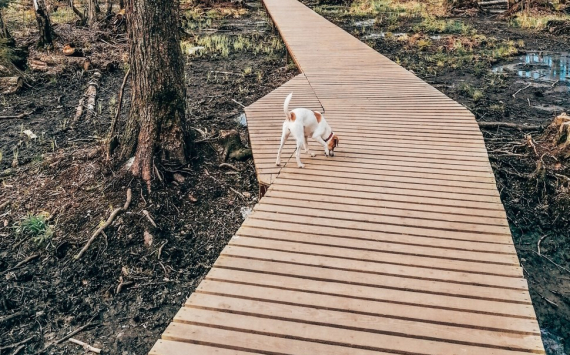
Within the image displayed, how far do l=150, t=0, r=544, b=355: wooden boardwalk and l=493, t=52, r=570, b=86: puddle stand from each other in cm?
671

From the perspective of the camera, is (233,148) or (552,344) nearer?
(552,344)

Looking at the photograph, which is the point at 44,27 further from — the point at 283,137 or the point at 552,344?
the point at 552,344

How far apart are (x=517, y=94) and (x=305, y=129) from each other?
7154mm

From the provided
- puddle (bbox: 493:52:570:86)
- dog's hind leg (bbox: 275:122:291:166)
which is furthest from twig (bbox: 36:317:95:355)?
puddle (bbox: 493:52:570:86)

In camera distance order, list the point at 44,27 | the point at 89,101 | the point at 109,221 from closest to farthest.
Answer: the point at 109,221, the point at 89,101, the point at 44,27

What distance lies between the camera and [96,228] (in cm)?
529

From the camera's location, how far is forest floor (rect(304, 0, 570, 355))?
5.06 m

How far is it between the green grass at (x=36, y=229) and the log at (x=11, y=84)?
241 inches

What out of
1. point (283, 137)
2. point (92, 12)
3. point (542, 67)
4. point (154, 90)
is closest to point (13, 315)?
point (154, 90)

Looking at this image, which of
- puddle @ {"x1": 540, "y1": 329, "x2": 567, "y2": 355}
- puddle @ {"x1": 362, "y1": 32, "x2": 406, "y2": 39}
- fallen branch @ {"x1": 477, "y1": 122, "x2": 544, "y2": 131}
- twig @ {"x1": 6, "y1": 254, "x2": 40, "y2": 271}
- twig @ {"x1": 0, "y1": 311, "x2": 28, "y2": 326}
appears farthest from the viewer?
puddle @ {"x1": 362, "y1": 32, "x2": 406, "y2": 39}

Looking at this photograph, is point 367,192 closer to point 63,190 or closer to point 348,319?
point 348,319

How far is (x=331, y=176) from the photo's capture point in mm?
5094

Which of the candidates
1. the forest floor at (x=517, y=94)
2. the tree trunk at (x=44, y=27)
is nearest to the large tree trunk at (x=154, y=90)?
the forest floor at (x=517, y=94)

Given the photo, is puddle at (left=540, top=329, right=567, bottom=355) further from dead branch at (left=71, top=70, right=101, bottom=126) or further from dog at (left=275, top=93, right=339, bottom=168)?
dead branch at (left=71, top=70, right=101, bottom=126)
